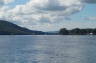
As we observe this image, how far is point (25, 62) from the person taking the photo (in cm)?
5084

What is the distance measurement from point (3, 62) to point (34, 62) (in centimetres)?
516

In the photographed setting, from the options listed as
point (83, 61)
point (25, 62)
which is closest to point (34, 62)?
point (25, 62)

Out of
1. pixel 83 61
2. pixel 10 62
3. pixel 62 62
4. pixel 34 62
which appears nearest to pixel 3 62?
pixel 10 62

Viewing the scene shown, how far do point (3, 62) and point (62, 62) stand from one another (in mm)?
9720

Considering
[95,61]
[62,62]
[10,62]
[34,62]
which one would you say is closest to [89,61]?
[95,61]

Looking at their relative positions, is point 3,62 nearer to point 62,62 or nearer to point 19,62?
point 19,62

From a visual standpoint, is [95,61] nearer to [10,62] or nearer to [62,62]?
[62,62]

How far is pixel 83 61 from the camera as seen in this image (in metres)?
51.4

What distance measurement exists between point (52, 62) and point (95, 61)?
23.2 feet

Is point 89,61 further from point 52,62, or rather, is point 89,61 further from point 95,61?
point 52,62

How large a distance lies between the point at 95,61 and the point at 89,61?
39.0 inches

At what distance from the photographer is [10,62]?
51.7m

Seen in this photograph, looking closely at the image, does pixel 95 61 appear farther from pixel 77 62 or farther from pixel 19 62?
pixel 19 62

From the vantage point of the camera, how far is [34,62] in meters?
50.9
